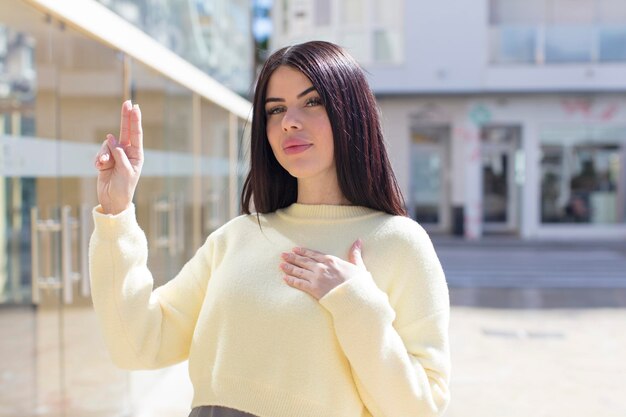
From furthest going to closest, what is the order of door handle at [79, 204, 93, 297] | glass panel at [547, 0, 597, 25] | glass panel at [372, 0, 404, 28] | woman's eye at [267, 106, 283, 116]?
glass panel at [547, 0, 597, 25]
glass panel at [372, 0, 404, 28]
door handle at [79, 204, 93, 297]
woman's eye at [267, 106, 283, 116]

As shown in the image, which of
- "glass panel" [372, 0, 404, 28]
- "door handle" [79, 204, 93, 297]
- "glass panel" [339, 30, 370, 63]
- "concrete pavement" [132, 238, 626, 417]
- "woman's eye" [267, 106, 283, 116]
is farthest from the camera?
"glass panel" [372, 0, 404, 28]

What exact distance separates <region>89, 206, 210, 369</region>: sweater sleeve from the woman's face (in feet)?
1.09

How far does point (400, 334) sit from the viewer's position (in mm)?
1501

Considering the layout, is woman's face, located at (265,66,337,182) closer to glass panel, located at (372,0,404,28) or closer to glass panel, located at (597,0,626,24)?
glass panel, located at (372,0,404,28)

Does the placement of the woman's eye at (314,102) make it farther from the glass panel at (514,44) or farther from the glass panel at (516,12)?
the glass panel at (516,12)

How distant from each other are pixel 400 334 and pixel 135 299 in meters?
0.54

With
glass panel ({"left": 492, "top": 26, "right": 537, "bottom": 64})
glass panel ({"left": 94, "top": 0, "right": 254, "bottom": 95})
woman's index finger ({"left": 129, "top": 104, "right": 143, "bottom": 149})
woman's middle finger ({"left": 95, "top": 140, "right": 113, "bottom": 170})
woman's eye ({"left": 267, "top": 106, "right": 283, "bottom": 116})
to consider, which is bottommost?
woman's middle finger ({"left": 95, "top": 140, "right": 113, "bottom": 170})

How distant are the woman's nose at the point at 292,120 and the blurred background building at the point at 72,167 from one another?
4.59 feet

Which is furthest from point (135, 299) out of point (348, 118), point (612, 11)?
point (612, 11)

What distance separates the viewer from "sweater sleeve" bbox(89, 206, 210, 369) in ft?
5.07

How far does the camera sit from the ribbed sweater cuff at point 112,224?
5.00ft

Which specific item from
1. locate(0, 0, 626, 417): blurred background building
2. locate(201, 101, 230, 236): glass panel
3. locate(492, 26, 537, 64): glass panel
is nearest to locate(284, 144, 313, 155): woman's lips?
locate(0, 0, 626, 417): blurred background building

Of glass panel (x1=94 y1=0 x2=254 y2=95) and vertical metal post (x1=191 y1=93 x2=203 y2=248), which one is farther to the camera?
vertical metal post (x1=191 y1=93 x2=203 y2=248)

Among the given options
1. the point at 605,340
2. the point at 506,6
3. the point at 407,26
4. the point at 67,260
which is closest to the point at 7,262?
the point at 67,260
